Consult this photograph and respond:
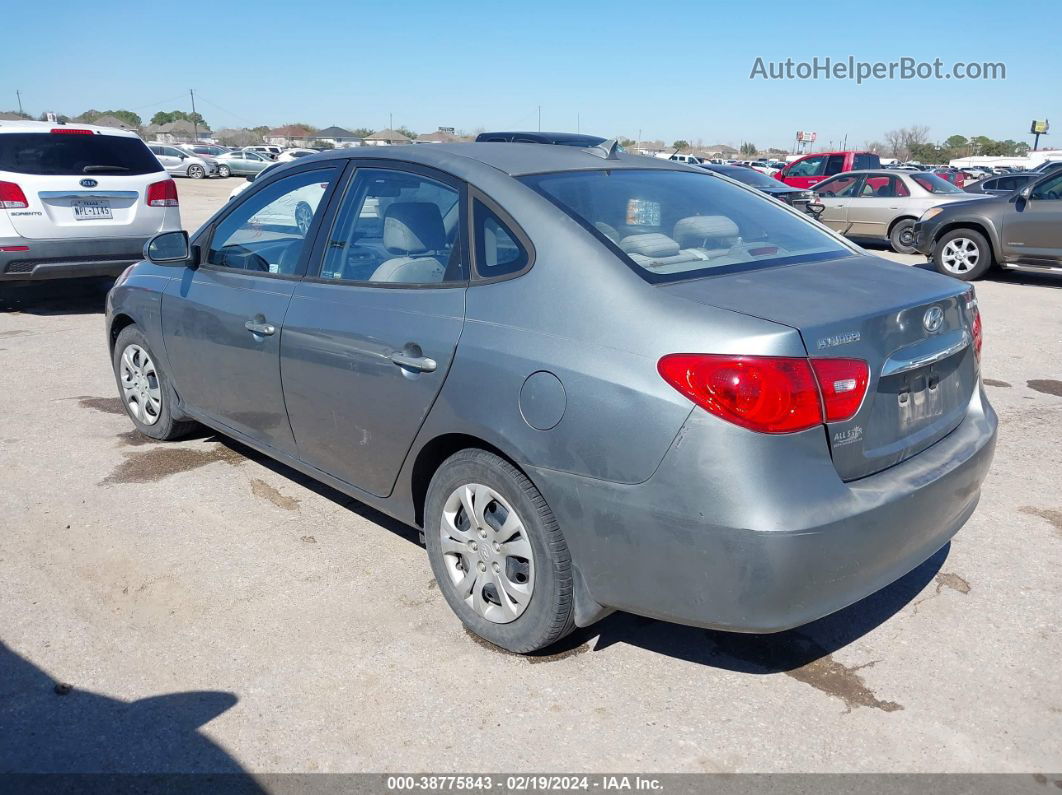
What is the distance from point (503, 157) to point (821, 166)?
19.6 meters

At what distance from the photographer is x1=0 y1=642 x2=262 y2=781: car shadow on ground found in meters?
2.54

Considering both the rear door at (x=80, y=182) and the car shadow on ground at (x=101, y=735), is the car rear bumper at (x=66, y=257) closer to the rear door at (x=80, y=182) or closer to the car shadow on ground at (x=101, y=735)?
the rear door at (x=80, y=182)

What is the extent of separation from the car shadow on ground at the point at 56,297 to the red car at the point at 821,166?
1558cm

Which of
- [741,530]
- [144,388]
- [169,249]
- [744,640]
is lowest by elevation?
[744,640]

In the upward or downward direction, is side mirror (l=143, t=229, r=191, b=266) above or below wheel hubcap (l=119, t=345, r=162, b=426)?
above

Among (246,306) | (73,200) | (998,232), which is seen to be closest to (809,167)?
(998,232)

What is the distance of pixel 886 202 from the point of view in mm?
15641

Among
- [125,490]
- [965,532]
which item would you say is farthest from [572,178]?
[125,490]

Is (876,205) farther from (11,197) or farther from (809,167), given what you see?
(11,197)

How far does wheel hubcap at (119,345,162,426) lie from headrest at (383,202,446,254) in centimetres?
220

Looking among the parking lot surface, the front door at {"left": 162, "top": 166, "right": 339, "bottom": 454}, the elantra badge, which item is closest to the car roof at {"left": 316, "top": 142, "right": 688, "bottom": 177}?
the front door at {"left": 162, "top": 166, "right": 339, "bottom": 454}

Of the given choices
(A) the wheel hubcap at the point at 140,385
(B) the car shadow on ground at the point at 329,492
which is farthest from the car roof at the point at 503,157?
(A) the wheel hubcap at the point at 140,385

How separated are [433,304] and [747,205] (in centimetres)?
144

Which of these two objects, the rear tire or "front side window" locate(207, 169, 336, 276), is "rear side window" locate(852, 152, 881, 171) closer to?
the rear tire
